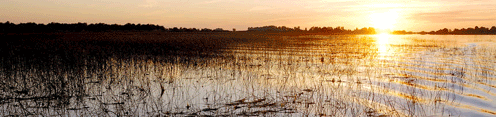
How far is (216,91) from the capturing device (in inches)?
311

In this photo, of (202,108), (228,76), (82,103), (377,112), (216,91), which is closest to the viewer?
(377,112)

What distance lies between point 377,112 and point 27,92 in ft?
26.2

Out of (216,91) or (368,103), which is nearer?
(368,103)

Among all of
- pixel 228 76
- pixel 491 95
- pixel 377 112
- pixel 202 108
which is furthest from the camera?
pixel 228 76

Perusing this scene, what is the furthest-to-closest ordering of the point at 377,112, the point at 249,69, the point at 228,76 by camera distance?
the point at 249,69, the point at 228,76, the point at 377,112

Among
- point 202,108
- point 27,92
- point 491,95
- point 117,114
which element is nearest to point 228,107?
point 202,108

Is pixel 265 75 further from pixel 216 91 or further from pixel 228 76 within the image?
pixel 216 91

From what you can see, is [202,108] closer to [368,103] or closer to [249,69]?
[368,103]

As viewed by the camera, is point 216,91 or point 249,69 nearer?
point 216,91

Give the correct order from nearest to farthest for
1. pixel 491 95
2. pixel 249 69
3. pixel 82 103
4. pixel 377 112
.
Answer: pixel 377 112 → pixel 82 103 → pixel 491 95 → pixel 249 69

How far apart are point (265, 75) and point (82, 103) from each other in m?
5.76

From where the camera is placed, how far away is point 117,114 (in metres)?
5.81

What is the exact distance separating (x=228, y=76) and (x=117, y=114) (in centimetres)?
487

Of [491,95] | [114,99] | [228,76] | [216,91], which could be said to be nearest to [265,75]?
[228,76]
